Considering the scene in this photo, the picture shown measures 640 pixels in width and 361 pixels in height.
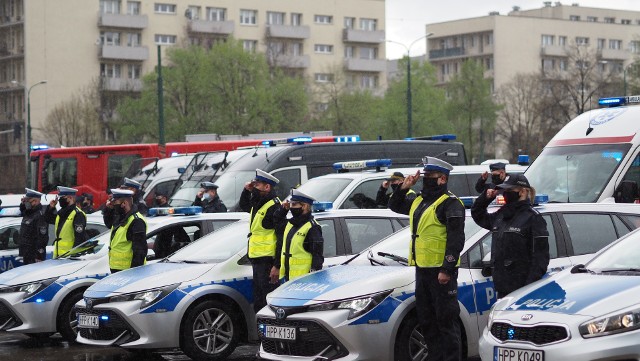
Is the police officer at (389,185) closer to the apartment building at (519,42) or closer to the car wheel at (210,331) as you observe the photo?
the car wheel at (210,331)

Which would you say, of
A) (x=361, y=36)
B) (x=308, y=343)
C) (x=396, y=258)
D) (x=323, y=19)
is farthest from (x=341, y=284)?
(x=361, y=36)

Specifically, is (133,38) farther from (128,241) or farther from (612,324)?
(612,324)

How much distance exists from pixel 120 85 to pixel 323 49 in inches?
730

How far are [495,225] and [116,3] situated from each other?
75678mm

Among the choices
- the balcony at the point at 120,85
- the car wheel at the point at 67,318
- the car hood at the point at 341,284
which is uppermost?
the balcony at the point at 120,85

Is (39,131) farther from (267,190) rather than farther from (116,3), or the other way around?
(267,190)

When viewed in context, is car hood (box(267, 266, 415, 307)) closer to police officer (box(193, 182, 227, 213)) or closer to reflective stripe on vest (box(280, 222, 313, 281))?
reflective stripe on vest (box(280, 222, 313, 281))

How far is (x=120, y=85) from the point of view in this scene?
80.5 metres

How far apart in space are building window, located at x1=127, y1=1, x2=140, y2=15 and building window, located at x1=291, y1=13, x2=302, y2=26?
12.1 m

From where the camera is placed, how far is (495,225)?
1004 centimetres

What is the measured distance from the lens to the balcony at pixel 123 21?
268 ft

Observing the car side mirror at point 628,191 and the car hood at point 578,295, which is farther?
the car side mirror at point 628,191

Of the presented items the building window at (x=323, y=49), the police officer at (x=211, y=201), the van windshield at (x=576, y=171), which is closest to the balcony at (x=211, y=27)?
the building window at (x=323, y=49)

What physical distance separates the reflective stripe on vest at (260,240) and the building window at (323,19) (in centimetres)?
8003
